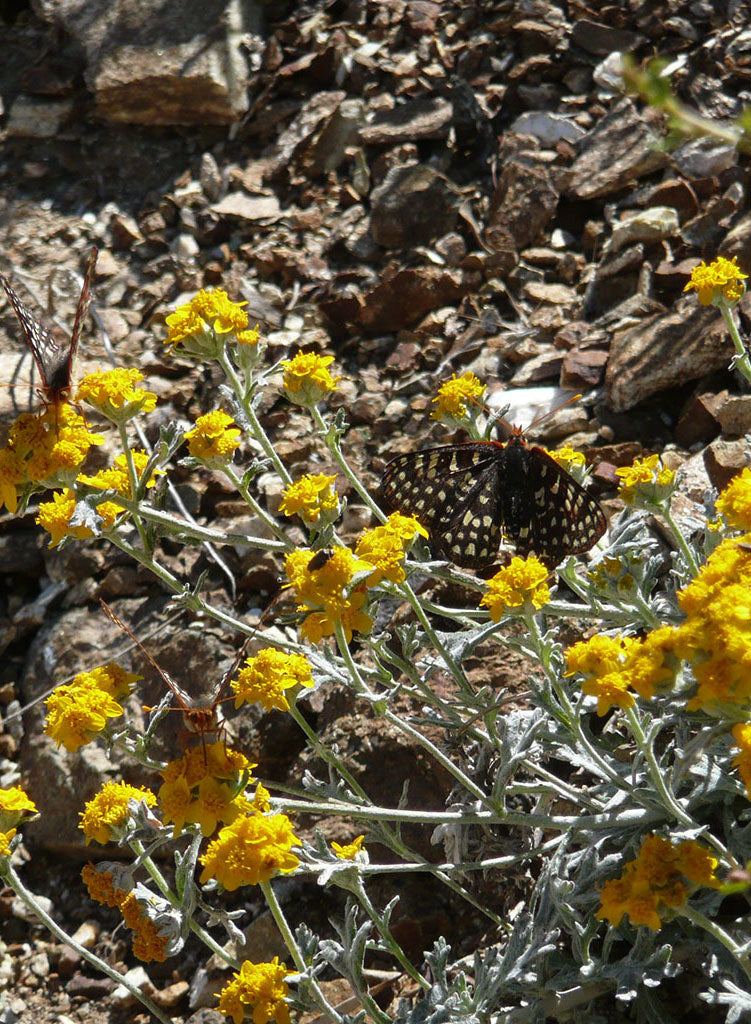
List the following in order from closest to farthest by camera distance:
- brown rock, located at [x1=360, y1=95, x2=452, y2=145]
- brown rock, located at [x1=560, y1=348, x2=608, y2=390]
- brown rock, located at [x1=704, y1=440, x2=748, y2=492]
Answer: brown rock, located at [x1=704, y1=440, x2=748, y2=492] → brown rock, located at [x1=560, y1=348, x2=608, y2=390] → brown rock, located at [x1=360, y1=95, x2=452, y2=145]

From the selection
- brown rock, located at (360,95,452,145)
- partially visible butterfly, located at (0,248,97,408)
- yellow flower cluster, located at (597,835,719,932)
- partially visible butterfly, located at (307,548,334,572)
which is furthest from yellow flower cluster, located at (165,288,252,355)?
brown rock, located at (360,95,452,145)

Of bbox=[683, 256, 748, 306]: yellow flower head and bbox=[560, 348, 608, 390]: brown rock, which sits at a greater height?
bbox=[683, 256, 748, 306]: yellow flower head

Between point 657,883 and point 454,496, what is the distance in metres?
1.36

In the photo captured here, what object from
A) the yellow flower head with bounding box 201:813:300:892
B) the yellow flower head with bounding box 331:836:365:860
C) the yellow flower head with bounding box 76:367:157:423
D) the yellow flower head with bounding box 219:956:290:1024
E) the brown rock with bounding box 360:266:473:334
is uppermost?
the yellow flower head with bounding box 76:367:157:423

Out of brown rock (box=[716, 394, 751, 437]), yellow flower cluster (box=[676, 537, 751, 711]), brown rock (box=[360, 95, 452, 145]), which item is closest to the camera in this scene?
yellow flower cluster (box=[676, 537, 751, 711])

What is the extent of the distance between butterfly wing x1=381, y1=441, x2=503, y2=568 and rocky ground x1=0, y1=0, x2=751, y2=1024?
1.48 feet

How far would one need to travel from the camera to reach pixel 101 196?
16.9ft

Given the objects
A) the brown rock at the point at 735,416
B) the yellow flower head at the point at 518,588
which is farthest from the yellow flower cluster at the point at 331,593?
→ the brown rock at the point at 735,416

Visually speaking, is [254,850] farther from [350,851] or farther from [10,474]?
[10,474]

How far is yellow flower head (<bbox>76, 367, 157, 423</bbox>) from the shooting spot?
2762 mm

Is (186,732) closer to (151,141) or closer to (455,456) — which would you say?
(455,456)

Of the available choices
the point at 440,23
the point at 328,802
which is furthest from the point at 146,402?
the point at 440,23

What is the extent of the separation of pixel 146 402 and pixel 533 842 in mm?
1544

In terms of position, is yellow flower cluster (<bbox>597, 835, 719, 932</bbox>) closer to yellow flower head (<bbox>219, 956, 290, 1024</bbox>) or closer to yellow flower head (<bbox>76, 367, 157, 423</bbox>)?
yellow flower head (<bbox>219, 956, 290, 1024</bbox>)
